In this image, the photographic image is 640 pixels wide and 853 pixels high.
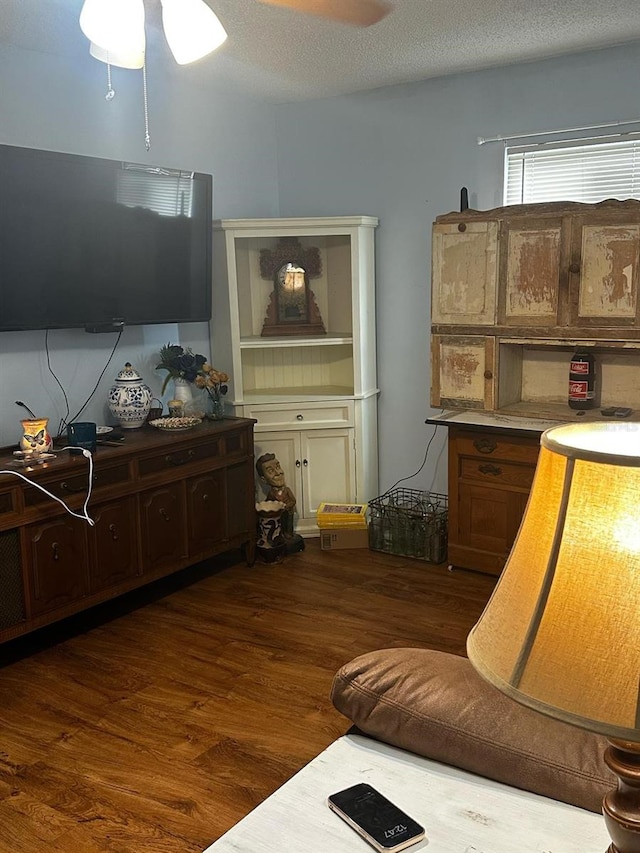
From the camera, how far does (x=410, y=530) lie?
4.27 metres

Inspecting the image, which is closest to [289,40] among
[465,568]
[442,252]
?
[442,252]

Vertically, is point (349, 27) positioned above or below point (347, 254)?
above

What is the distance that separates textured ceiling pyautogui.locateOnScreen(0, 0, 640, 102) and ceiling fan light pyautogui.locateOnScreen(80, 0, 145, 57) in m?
0.92

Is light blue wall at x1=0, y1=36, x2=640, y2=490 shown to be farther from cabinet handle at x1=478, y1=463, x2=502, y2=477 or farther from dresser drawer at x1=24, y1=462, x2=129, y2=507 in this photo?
cabinet handle at x1=478, y1=463, x2=502, y2=477

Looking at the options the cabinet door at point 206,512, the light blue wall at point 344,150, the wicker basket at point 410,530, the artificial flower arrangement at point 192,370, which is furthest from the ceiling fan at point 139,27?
the wicker basket at point 410,530

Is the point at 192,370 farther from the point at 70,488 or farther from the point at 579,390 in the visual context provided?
the point at 579,390

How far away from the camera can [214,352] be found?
15.1ft

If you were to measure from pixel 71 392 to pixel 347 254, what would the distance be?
177cm

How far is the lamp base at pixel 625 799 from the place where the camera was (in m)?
A: 0.91

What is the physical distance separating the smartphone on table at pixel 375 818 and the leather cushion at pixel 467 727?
159mm

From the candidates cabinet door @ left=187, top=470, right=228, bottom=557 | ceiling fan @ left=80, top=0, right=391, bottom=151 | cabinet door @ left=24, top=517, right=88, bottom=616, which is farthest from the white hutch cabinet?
ceiling fan @ left=80, top=0, right=391, bottom=151

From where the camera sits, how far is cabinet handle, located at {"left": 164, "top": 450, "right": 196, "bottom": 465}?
373cm

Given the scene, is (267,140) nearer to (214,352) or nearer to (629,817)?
(214,352)

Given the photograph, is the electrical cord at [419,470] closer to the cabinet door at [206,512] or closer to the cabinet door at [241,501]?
the cabinet door at [241,501]
